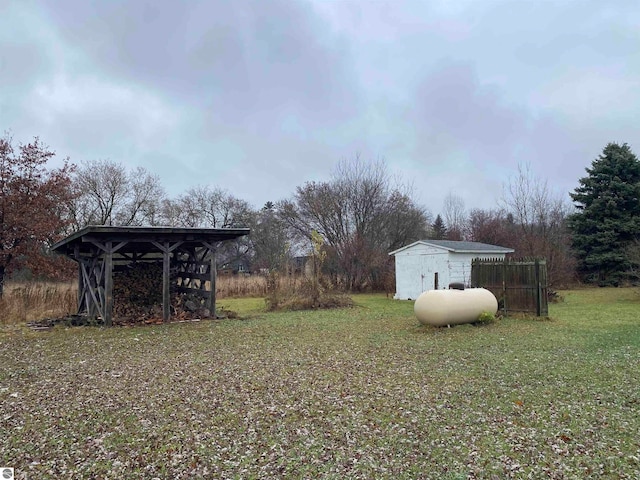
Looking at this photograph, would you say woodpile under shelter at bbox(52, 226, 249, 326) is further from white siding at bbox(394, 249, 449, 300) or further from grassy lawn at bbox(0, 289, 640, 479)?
white siding at bbox(394, 249, 449, 300)

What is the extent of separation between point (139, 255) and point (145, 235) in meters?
3.45

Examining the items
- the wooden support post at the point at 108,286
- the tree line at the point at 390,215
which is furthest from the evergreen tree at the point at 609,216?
the wooden support post at the point at 108,286

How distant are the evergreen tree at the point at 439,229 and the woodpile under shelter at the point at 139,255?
24895 mm

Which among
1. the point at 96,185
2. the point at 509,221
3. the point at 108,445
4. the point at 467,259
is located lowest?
the point at 108,445

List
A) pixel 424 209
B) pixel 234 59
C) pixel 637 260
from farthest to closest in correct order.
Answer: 1. pixel 424 209
2. pixel 637 260
3. pixel 234 59

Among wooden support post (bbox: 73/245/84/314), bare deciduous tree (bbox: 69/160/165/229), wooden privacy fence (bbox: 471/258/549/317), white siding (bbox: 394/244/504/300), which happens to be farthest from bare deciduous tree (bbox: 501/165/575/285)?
bare deciduous tree (bbox: 69/160/165/229)

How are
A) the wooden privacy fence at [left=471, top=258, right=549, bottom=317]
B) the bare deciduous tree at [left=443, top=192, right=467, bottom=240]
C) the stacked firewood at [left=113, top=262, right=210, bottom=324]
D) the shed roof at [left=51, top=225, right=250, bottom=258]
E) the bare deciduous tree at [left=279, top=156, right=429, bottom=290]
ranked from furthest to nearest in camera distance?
the bare deciduous tree at [left=443, top=192, right=467, bottom=240], the bare deciduous tree at [left=279, top=156, right=429, bottom=290], the stacked firewood at [left=113, top=262, right=210, bottom=324], the wooden privacy fence at [left=471, top=258, right=549, bottom=317], the shed roof at [left=51, top=225, right=250, bottom=258]

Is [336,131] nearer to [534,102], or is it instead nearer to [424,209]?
[534,102]

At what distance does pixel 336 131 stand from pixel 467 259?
791 cm

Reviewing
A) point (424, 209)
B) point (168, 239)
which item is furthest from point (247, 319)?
point (424, 209)

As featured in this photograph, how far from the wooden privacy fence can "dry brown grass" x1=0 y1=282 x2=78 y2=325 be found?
41.6 ft

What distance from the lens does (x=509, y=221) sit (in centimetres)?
2892

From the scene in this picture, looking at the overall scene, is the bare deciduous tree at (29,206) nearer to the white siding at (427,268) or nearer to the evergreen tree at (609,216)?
the white siding at (427,268)

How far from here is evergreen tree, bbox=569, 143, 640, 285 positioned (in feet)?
83.0
